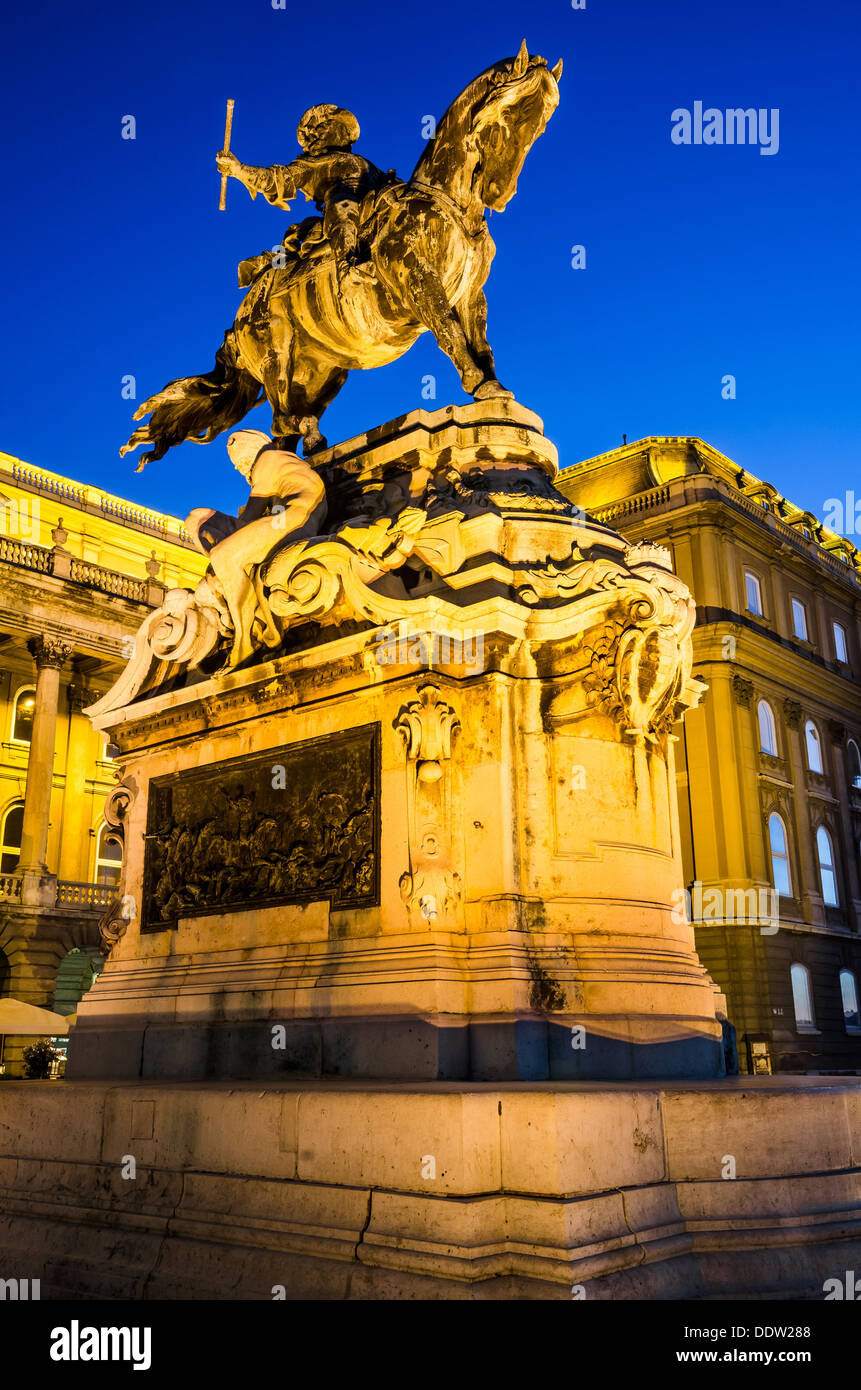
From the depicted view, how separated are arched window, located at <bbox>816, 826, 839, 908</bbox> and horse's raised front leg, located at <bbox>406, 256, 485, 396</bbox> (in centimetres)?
3445

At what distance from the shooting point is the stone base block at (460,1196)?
14.4 feet

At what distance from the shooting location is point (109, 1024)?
26.5 ft

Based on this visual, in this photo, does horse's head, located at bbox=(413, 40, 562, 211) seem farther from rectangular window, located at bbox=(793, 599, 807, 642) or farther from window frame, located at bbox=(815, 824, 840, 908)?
rectangular window, located at bbox=(793, 599, 807, 642)

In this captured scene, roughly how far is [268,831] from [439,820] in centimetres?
144

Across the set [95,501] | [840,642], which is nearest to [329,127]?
[840,642]

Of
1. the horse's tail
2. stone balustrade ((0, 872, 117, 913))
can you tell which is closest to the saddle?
the horse's tail

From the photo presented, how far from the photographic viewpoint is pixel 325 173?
9945 mm

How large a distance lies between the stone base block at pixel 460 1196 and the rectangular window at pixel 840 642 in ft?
142

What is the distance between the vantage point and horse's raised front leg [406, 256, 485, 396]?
8.79 meters

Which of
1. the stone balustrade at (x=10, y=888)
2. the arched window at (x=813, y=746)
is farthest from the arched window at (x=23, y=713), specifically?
the arched window at (x=813, y=746)

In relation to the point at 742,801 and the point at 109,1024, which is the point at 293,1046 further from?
the point at 742,801

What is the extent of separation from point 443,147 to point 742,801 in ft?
95.5

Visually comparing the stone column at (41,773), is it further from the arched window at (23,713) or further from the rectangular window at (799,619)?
the rectangular window at (799,619)
